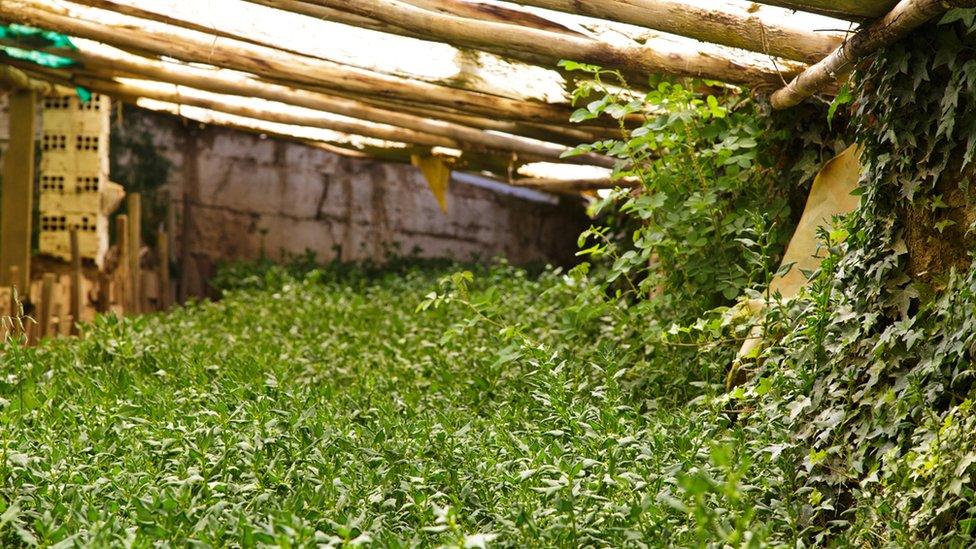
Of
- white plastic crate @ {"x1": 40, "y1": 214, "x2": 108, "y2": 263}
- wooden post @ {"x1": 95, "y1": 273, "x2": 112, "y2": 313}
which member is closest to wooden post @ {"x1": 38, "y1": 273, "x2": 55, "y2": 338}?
white plastic crate @ {"x1": 40, "y1": 214, "x2": 108, "y2": 263}

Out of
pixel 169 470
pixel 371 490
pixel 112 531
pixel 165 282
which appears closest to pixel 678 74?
pixel 371 490

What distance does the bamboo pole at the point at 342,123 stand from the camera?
8062 millimetres

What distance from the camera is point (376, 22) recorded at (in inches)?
196

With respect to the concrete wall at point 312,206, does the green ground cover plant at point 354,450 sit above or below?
below

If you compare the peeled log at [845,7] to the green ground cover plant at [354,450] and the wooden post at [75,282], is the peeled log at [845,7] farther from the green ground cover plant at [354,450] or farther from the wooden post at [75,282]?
the wooden post at [75,282]

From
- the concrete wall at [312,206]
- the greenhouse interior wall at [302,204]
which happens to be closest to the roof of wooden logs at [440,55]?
the greenhouse interior wall at [302,204]

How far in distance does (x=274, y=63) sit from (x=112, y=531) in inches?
162

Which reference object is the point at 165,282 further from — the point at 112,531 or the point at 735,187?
the point at 112,531

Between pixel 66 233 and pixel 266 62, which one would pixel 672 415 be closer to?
pixel 266 62

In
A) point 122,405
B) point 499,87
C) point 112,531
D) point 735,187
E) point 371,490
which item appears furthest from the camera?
point 499,87

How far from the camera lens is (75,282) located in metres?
9.02

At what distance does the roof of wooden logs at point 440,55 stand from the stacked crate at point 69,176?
1.08 ft

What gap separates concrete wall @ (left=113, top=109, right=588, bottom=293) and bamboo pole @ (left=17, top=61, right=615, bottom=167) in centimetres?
347

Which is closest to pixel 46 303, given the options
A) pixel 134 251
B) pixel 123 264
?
pixel 123 264
